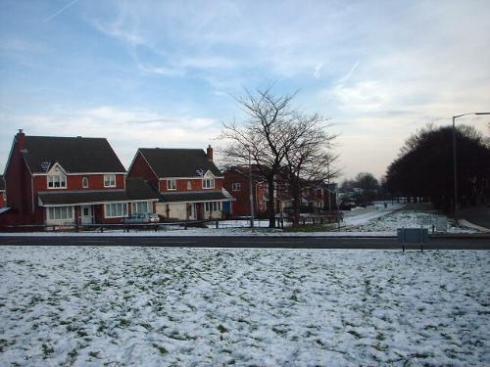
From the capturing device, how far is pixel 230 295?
1207 centimetres

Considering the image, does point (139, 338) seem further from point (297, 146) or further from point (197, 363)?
point (297, 146)

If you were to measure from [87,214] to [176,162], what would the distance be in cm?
1651

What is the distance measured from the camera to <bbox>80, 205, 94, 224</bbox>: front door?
2102 inches

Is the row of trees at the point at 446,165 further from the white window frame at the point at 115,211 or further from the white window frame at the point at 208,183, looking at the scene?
the white window frame at the point at 115,211

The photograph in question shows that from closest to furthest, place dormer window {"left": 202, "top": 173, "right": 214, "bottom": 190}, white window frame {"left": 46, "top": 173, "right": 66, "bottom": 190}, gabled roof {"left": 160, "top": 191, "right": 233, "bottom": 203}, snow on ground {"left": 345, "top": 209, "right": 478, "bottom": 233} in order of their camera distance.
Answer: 1. snow on ground {"left": 345, "top": 209, "right": 478, "bottom": 233}
2. white window frame {"left": 46, "top": 173, "right": 66, "bottom": 190}
3. gabled roof {"left": 160, "top": 191, "right": 233, "bottom": 203}
4. dormer window {"left": 202, "top": 173, "right": 214, "bottom": 190}

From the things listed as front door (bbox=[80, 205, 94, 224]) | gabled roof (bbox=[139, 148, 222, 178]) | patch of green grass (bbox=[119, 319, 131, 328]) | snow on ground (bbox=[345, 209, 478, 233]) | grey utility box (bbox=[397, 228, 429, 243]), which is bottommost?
patch of green grass (bbox=[119, 319, 131, 328])

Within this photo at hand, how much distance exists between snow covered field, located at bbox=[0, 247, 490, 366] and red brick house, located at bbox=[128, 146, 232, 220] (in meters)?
45.7

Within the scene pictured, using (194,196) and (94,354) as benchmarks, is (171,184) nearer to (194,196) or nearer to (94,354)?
(194,196)

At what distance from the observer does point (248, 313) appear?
10656 millimetres

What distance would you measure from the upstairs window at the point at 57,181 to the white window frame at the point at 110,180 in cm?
506

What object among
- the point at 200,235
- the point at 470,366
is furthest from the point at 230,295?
the point at 200,235

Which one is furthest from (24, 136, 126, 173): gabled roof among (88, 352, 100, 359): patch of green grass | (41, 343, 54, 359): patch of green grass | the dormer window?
(88, 352, 100, 359): patch of green grass

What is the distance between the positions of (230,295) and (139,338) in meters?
3.44

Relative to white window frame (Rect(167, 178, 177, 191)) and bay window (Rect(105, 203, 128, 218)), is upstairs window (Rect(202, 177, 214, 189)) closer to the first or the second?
white window frame (Rect(167, 178, 177, 191))
